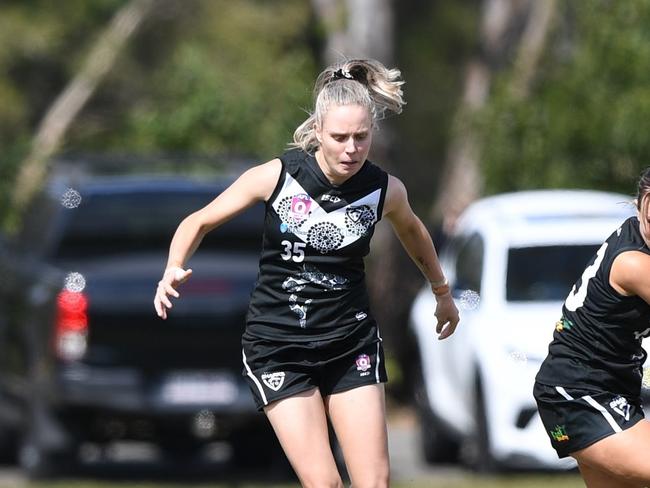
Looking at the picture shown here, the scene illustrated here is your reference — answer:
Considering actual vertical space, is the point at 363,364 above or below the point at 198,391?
above

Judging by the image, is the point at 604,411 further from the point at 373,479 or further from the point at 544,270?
the point at 544,270

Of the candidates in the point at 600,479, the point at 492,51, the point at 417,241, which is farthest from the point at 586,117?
the point at 600,479

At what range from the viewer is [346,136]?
19.6 ft

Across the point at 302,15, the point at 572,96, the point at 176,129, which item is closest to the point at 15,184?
the point at 176,129

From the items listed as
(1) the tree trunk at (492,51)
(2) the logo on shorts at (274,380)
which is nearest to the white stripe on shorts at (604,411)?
(2) the logo on shorts at (274,380)

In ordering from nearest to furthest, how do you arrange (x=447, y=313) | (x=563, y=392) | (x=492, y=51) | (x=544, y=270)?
(x=563, y=392), (x=447, y=313), (x=544, y=270), (x=492, y=51)

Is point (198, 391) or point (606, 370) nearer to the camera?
point (606, 370)

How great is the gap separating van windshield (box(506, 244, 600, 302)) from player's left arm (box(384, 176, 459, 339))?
4466 mm

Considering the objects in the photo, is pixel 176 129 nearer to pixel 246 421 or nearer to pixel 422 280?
pixel 422 280

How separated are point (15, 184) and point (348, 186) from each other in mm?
7553

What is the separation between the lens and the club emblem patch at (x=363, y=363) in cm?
618

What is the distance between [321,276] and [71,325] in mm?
4329

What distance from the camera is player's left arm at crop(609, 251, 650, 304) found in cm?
561

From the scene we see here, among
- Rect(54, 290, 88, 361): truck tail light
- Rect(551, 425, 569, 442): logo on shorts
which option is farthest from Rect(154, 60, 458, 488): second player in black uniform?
Rect(54, 290, 88, 361): truck tail light
